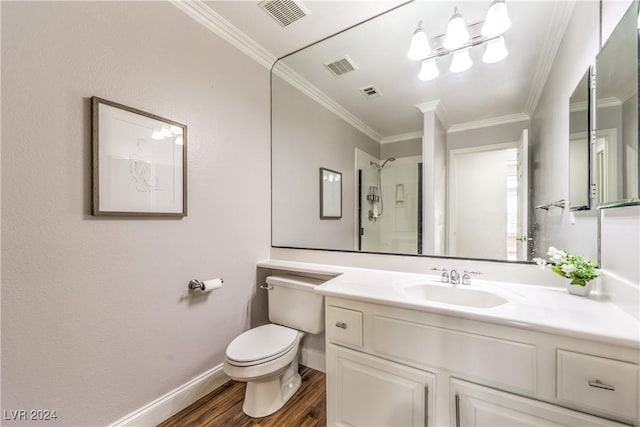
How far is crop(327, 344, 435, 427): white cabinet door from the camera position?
41.6 inches

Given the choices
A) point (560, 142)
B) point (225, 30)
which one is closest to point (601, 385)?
point (560, 142)

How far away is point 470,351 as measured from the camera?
3.17ft

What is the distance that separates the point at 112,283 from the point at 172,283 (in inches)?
11.5

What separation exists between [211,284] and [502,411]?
1.55m

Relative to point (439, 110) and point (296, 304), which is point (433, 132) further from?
point (296, 304)

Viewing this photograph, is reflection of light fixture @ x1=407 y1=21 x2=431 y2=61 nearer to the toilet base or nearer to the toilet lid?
the toilet lid

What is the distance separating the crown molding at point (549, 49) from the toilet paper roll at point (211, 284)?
7.21ft

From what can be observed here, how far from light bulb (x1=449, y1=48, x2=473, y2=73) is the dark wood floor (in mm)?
2295

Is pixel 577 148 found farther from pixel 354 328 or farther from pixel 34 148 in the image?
pixel 34 148

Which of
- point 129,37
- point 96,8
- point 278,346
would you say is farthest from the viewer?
point 278,346

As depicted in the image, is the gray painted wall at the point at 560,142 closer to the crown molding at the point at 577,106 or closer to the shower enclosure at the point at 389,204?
the crown molding at the point at 577,106

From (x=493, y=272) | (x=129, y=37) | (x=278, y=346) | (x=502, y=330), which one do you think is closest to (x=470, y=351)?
(x=502, y=330)

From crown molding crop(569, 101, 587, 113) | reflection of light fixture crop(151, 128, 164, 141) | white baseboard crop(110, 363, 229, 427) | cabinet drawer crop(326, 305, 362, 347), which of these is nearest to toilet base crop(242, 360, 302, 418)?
white baseboard crop(110, 363, 229, 427)

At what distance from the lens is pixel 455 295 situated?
4.37 ft
